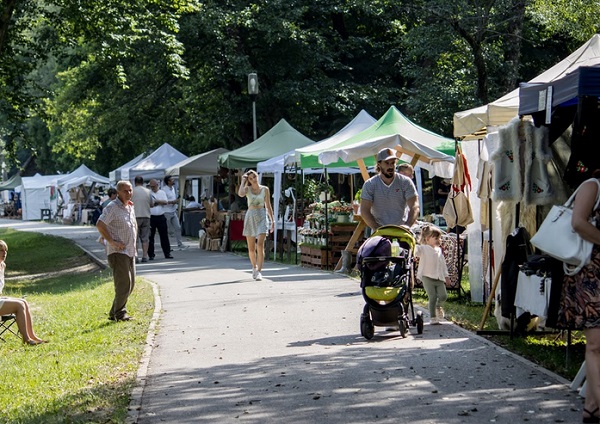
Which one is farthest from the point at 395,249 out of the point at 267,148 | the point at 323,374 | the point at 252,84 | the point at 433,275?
the point at 252,84

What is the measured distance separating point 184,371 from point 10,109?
20626 mm

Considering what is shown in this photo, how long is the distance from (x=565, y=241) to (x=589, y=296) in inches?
15.2

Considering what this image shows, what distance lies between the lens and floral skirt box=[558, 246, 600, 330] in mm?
6922

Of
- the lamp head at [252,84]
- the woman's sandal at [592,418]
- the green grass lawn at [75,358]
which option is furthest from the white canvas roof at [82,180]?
the woman's sandal at [592,418]

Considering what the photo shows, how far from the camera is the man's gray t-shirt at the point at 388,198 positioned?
12.0m

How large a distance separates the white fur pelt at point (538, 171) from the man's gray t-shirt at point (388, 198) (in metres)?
2.00

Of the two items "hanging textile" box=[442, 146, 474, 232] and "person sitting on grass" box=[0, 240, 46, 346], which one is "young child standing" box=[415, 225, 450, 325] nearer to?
"hanging textile" box=[442, 146, 474, 232]

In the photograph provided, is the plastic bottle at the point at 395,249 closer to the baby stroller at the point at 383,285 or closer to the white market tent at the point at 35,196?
the baby stroller at the point at 383,285

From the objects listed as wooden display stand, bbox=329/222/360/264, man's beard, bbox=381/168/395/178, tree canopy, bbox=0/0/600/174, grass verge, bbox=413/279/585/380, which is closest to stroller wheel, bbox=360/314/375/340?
grass verge, bbox=413/279/585/380

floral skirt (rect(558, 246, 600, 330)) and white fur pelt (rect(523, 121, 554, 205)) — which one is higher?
white fur pelt (rect(523, 121, 554, 205))

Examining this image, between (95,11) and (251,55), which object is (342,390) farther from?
(251,55)

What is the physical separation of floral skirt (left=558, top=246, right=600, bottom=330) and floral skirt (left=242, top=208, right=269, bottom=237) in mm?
11387

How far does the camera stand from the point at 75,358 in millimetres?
11070

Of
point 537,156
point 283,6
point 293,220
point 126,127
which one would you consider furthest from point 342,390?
point 126,127
